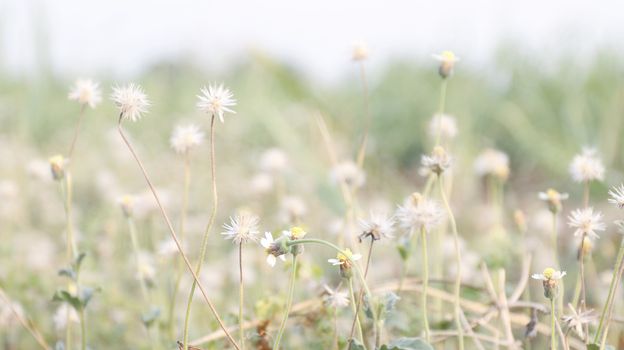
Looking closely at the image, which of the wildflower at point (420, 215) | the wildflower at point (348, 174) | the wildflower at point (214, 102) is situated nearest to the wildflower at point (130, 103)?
the wildflower at point (214, 102)

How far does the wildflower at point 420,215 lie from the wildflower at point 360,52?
1.40 feet

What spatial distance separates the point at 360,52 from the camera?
129cm

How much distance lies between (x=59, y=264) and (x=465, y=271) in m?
1.02

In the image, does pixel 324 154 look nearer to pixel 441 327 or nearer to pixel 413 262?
pixel 413 262

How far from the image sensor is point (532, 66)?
3617 millimetres

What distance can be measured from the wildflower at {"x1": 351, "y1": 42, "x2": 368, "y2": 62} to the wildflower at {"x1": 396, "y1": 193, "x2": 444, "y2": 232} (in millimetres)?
427

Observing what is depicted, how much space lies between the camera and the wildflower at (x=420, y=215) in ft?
2.96

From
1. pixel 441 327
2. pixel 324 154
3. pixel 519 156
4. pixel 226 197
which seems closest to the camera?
pixel 441 327

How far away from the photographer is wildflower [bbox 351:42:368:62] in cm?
128

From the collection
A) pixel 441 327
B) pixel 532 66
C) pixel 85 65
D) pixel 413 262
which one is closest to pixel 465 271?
pixel 413 262

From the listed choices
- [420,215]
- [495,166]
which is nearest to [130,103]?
[420,215]

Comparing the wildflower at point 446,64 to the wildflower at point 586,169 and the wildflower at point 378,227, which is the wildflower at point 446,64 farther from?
the wildflower at point 378,227

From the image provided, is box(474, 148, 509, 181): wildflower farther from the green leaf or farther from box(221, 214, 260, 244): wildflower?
box(221, 214, 260, 244): wildflower

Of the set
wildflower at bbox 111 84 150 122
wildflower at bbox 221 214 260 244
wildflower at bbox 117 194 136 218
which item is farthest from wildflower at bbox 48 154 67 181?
wildflower at bbox 221 214 260 244
